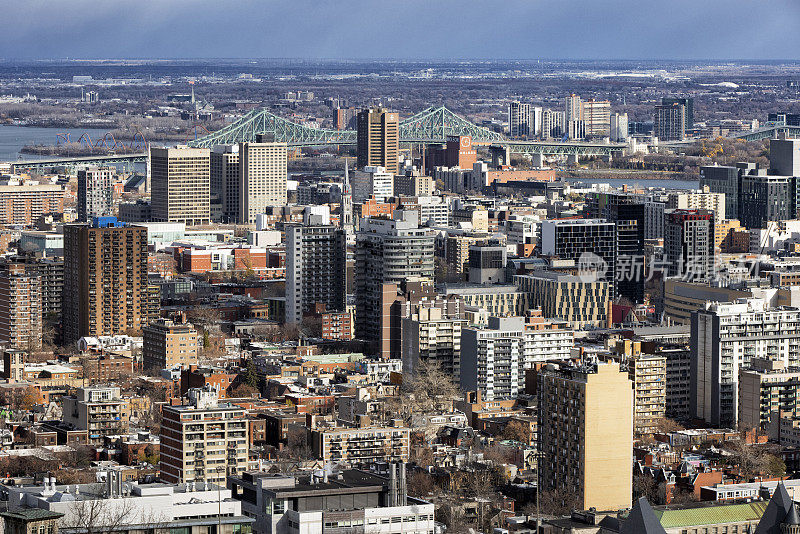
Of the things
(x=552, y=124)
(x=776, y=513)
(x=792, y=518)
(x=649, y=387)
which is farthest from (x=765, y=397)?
(x=552, y=124)

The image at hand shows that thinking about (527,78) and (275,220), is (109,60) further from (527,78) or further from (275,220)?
(275,220)

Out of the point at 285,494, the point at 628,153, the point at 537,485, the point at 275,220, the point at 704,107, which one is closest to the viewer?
the point at 285,494

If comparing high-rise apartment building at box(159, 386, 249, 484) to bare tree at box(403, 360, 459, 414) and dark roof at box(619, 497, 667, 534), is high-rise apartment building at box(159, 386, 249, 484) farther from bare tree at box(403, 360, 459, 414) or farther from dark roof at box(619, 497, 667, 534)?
dark roof at box(619, 497, 667, 534)

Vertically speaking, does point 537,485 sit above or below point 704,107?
below

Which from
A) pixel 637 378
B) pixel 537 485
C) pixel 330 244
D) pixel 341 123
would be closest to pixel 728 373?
pixel 637 378

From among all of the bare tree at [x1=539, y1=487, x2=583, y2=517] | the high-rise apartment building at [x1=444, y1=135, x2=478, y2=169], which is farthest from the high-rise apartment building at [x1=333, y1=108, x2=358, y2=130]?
the bare tree at [x1=539, y1=487, x2=583, y2=517]

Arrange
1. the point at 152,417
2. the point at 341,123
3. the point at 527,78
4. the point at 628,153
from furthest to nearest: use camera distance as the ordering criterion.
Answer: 1. the point at 527,78
2. the point at 341,123
3. the point at 628,153
4. the point at 152,417

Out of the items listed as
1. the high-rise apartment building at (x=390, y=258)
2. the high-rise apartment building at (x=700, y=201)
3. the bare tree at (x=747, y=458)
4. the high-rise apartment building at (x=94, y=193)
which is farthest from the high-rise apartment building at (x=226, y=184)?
the bare tree at (x=747, y=458)
